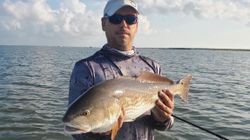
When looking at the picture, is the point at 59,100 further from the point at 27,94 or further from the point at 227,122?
the point at 227,122

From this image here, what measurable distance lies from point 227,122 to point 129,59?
1208 cm

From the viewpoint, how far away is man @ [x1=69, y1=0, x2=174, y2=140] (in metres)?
4.52

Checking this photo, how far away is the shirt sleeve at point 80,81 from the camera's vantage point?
448cm

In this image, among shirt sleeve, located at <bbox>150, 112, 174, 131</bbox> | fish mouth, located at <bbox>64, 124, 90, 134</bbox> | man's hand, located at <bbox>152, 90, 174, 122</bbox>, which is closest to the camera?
fish mouth, located at <bbox>64, 124, 90, 134</bbox>

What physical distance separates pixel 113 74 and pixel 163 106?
73cm

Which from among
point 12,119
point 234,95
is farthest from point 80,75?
point 234,95

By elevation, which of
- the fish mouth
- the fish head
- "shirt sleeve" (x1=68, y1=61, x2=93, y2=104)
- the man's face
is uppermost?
the man's face

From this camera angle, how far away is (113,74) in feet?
15.3

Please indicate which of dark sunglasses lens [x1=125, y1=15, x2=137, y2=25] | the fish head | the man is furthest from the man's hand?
dark sunglasses lens [x1=125, y1=15, x2=137, y2=25]

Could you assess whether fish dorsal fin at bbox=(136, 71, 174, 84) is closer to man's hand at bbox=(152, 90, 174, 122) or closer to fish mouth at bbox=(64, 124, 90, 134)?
man's hand at bbox=(152, 90, 174, 122)

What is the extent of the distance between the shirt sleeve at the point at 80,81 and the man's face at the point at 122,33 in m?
0.53

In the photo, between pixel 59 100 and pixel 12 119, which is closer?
pixel 12 119

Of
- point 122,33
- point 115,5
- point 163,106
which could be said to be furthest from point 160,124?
point 115,5

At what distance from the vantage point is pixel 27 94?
22.6 m
